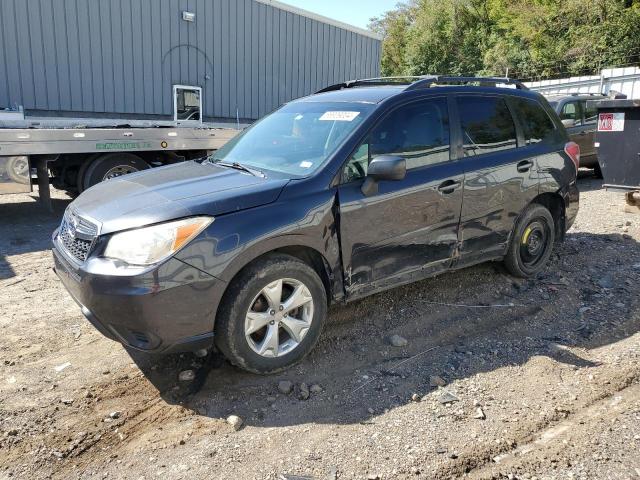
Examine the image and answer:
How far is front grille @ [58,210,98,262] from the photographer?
3369 mm

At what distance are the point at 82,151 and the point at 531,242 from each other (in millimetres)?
6286

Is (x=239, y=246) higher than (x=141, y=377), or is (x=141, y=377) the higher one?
(x=239, y=246)

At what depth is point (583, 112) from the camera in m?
11.2

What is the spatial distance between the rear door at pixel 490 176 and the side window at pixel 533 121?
0.14 metres

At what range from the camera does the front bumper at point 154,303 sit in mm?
3076

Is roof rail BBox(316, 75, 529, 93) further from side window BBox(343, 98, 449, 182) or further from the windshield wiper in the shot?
the windshield wiper

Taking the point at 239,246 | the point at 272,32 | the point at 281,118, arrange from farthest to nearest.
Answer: the point at 272,32, the point at 281,118, the point at 239,246

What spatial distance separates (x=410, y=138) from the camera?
4.29 meters

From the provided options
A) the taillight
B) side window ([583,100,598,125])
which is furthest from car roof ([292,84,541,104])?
side window ([583,100,598,125])

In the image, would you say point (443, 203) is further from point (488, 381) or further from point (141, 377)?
point (141, 377)

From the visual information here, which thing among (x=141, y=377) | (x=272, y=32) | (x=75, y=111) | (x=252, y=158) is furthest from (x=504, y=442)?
(x=272, y=32)

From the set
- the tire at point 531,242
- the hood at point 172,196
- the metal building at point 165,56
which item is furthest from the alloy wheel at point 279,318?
the metal building at point 165,56

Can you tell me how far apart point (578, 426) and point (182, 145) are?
7606 mm

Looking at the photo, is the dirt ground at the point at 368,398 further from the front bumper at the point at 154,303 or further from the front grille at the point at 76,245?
the front grille at the point at 76,245
